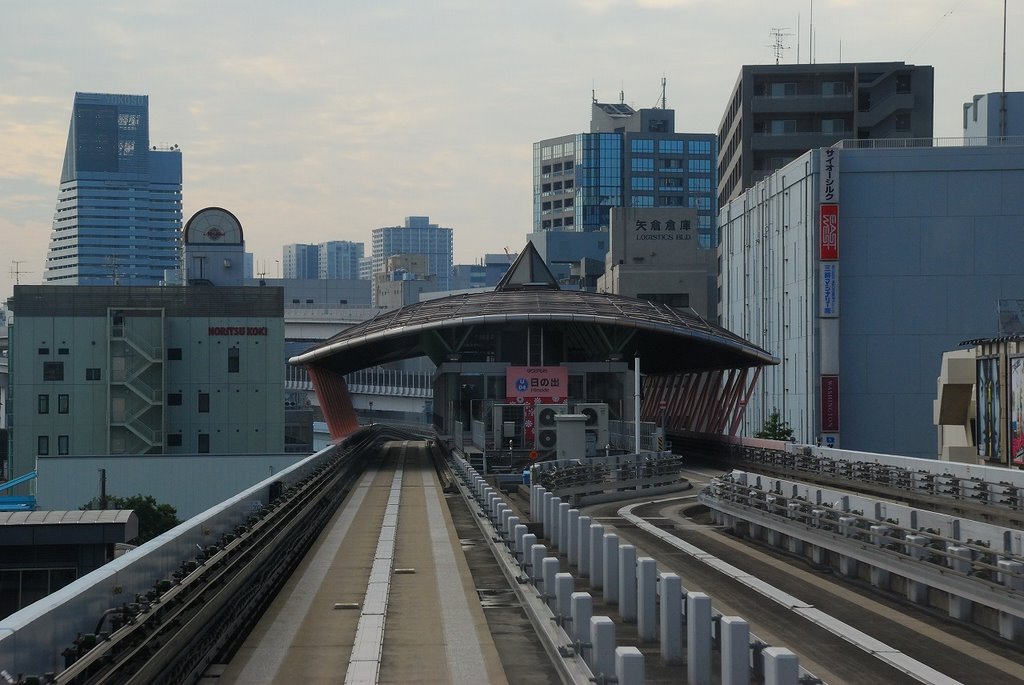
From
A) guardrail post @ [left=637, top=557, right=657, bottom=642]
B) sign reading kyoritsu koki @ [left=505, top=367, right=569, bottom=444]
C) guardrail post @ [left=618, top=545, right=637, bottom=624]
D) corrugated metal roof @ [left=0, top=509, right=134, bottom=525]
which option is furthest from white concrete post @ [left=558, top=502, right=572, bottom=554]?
sign reading kyoritsu koki @ [left=505, top=367, right=569, bottom=444]

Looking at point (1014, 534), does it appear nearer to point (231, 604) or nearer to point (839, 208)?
point (231, 604)

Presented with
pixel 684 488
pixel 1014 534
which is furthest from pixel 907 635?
pixel 684 488

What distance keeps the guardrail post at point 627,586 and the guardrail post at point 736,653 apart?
478 cm

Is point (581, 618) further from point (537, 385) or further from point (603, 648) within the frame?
point (537, 385)

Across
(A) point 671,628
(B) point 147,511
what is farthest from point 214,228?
(A) point 671,628

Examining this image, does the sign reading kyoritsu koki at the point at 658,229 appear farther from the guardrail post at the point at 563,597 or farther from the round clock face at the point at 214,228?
the guardrail post at the point at 563,597

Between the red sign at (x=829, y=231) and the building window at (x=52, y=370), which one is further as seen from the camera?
the building window at (x=52, y=370)

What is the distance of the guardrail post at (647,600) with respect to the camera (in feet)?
50.0

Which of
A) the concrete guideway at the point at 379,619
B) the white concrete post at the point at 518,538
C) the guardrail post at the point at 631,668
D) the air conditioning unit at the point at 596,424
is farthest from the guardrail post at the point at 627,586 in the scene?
the air conditioning unit at the point at 596,424

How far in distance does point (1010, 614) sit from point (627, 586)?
510 centimetres

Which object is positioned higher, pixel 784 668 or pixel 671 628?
pixel 784 668

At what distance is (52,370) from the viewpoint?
8281 cm

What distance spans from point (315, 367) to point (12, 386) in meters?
19.1

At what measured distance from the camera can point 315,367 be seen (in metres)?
85.9
